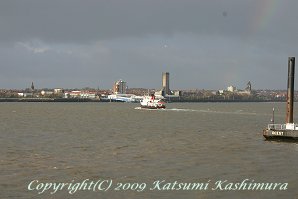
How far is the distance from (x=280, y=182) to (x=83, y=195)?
12960 millimetres

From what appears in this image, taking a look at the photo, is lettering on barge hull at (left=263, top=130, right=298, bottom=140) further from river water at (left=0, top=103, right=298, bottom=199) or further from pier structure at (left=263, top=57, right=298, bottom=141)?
river water at (left=0, top=103, right=298, bottom=199)

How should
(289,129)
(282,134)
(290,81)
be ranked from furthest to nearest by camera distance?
(290,81)
(289,129)
(282,134)

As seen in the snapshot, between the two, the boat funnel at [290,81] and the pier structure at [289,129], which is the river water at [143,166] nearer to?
the pier structure at [289,129]

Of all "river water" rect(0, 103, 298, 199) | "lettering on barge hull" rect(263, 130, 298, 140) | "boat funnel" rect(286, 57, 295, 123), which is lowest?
"river water" rect(0, 103, 298, 199)

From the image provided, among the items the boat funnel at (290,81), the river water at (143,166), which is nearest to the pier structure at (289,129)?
the boat funnel at (290,81)

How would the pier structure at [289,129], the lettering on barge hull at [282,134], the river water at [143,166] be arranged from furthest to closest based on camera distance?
1. the pier structure at [289,129]
2. the lettering on barge hull at [282,134]
3. the river water at [143,166]

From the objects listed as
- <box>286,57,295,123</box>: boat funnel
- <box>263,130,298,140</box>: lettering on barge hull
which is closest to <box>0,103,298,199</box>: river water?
<box>263,130,298,140</box>: lettering on barge hull

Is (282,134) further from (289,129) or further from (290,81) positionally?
(290,81)

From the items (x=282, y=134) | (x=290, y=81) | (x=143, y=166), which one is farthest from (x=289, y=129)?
(x=143, y=166)

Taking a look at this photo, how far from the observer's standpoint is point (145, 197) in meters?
28.7

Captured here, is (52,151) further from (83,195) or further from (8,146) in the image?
(83,195)

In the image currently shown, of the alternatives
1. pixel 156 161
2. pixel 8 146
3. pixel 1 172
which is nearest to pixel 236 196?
pixel 156 161

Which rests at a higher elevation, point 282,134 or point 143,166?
point 282,134

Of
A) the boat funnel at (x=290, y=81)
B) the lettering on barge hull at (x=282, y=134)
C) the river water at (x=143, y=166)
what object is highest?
the boat funnel at (x=290, y=81)
